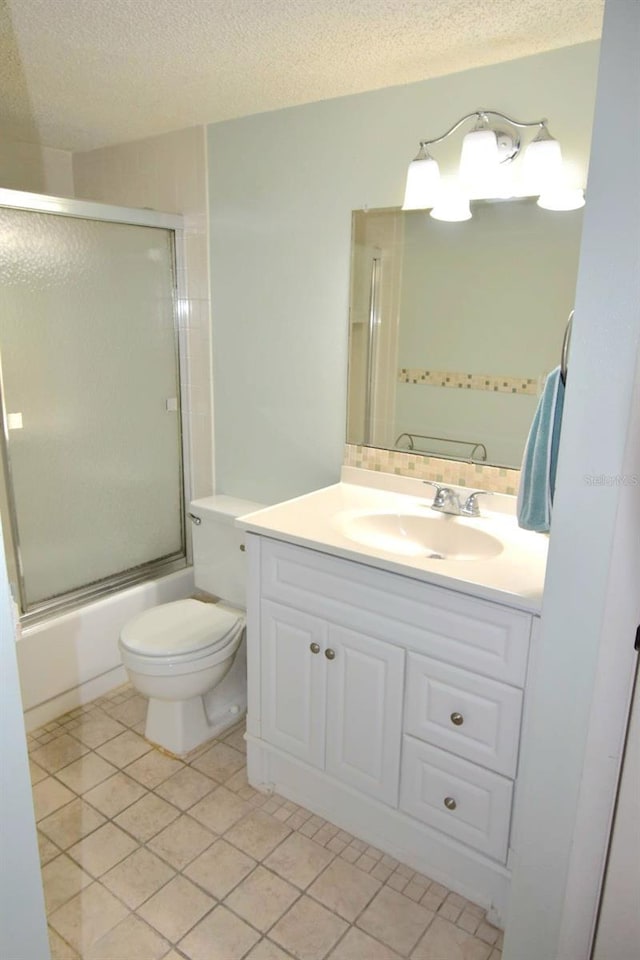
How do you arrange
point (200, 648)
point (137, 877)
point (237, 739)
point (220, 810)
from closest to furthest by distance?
Result: point (137, 877)
point (220, 810)
point (200, 648)
point (237, 739)

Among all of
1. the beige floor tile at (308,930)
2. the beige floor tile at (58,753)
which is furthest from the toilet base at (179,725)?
the beige floor tile at (308,930)

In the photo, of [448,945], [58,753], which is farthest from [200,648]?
[448,945]

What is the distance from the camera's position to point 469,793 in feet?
5.24

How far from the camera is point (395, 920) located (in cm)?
162

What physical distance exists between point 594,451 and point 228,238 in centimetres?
178

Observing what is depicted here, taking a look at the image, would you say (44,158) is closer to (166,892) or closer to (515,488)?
(515,488)

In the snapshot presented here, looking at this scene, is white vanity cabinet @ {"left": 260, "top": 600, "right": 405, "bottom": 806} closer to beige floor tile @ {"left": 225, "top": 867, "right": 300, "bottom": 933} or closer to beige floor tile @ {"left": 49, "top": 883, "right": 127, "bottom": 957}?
beige floor tile @ {"left": 225, "top": 867, "right": 300, "bottom": 933}

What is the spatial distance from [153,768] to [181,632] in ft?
1.48

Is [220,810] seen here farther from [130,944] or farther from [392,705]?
[392,705]

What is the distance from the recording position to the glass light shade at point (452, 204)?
1.86 meters

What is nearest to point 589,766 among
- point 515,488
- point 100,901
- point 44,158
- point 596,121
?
point 515,488

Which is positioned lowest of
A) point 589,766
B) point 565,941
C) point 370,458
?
point 565,941

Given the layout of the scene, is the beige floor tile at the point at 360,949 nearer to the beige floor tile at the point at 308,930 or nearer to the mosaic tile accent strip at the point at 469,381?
the beige floor tile at the point at 308,930

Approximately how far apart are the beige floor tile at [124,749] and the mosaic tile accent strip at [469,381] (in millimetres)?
1529
